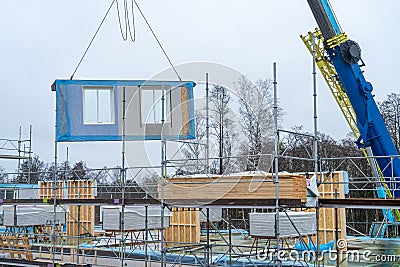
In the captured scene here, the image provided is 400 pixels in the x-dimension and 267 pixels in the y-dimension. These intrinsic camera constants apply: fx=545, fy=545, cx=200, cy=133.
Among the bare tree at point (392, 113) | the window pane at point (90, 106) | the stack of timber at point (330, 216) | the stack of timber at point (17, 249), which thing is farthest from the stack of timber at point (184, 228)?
the bare tree at point (392, 113)

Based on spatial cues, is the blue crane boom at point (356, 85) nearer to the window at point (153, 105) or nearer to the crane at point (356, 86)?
the crane at point (356, 86)

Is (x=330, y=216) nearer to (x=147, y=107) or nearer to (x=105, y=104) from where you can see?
(x=147, y=107)

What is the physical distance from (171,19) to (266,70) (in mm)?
14910

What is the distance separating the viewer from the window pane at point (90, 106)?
13797 mm

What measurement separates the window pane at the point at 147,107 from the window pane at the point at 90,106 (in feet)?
4.02

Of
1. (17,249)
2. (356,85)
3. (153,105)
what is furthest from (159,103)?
(17,249)

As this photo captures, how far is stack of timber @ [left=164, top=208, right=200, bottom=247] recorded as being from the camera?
18.9m

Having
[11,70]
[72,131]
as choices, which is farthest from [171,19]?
[11,70]

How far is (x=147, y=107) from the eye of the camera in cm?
1391

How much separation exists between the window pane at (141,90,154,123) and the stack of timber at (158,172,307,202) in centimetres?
252

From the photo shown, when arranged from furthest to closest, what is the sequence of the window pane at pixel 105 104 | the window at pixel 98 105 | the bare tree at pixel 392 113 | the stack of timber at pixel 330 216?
1. the bare tree at pixel 392 113
2. the stack of timber at pixel 330 216
3. the window pane at pixel 105 104
4. the window at pixel 98 105

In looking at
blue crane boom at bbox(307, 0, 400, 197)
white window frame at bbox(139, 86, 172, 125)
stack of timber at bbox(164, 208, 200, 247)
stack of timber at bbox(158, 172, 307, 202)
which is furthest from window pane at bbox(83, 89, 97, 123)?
blue crane boom at bbox(307, 0, 400, 197)

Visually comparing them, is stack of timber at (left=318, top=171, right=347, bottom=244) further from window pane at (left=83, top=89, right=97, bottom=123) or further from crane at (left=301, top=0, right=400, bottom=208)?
window pane at (left=83, top=89, right=97, bottom=123)

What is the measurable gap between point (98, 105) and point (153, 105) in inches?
57.0
